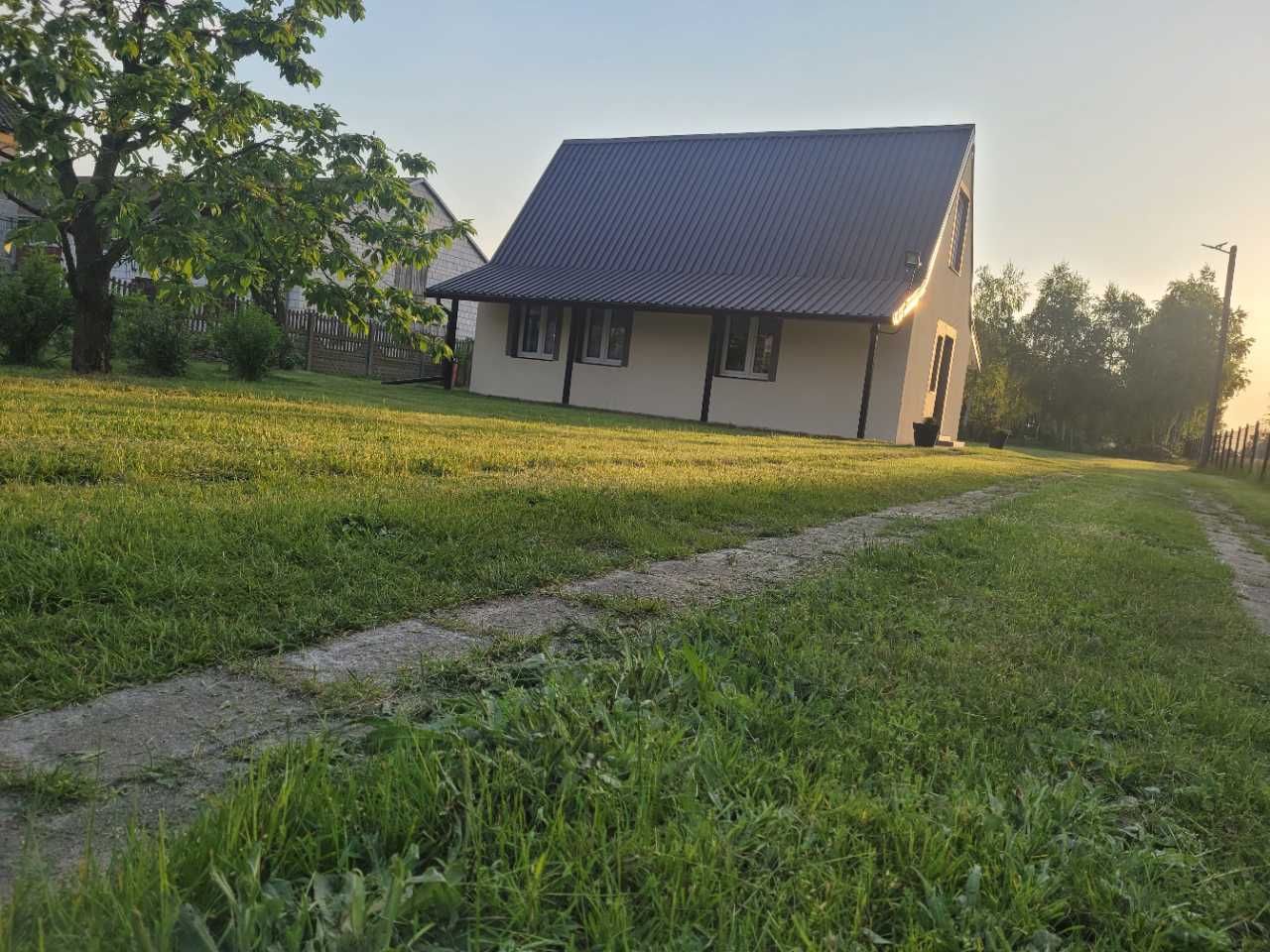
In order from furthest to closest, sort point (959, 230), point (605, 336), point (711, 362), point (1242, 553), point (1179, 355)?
point (1179, 355)
point (959, 230)
point (605, 336)
point (711, 362)
point (1242, 553)

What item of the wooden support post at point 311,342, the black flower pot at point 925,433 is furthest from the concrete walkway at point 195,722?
the wooden support post at point 311,342

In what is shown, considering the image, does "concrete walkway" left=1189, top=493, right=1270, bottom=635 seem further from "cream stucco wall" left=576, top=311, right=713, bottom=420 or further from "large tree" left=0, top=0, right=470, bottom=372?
"cream stucco wall" left=576, top=311, right=713, bottom=420

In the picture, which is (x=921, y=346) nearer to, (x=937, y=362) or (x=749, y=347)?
(x=937, y=362)

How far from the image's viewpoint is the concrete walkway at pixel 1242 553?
4.20 metres

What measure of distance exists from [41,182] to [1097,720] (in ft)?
29.3

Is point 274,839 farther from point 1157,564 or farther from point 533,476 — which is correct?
point 1157,564

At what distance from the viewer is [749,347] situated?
18719 millimetres

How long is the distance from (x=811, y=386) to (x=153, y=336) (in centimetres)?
1205

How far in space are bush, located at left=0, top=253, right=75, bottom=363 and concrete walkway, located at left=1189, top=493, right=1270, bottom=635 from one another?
1222 centimetres

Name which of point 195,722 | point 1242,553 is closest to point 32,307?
point 195,722

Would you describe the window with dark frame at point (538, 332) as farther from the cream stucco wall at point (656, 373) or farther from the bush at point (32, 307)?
the bush at point (32, 307)

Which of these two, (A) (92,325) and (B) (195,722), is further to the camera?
(A) (92,325)

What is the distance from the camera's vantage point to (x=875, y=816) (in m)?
1.50

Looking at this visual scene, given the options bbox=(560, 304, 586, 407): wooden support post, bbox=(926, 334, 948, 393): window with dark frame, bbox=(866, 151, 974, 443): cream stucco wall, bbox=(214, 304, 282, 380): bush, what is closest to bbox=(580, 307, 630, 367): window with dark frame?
bbox=(560, 304, 586, 407): wooden support post
